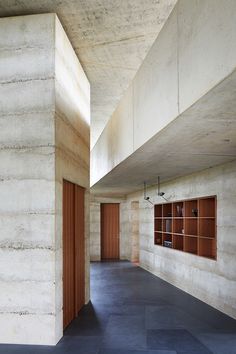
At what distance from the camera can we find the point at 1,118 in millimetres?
5066

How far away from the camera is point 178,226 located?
9.85 meters

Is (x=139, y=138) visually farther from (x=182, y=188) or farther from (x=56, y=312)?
(x=182, y=188)

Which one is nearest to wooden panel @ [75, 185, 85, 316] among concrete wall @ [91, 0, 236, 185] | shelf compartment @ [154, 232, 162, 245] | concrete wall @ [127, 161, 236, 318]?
concrete wall @ [91, 0, 236, 185]

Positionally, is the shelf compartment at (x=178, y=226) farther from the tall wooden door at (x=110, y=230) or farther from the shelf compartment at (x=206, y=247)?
the tall wooden door at (x=110, y=230)

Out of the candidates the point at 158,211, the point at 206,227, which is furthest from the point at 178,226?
the point at 206,227

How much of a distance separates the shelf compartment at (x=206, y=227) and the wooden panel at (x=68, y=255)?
294 centimetres

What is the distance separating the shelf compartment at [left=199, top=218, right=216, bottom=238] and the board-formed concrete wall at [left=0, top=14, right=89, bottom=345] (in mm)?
3751

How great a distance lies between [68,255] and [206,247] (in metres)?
3.29

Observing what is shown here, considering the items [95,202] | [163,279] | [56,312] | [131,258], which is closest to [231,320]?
[56,312]

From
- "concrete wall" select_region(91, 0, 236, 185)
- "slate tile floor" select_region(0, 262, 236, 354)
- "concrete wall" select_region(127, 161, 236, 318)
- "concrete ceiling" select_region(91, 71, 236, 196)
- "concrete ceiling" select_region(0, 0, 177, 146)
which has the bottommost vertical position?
"slate tile floor" select_region(0, 262, 236, 354)

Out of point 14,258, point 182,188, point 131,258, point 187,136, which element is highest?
point 187,136

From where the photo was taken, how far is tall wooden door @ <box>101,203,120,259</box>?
16.1 m

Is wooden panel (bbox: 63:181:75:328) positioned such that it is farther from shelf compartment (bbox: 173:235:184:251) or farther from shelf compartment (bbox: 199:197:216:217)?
shelf compartment (bbox: 173:235:184:251)

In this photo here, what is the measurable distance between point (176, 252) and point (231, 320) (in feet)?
10.4
